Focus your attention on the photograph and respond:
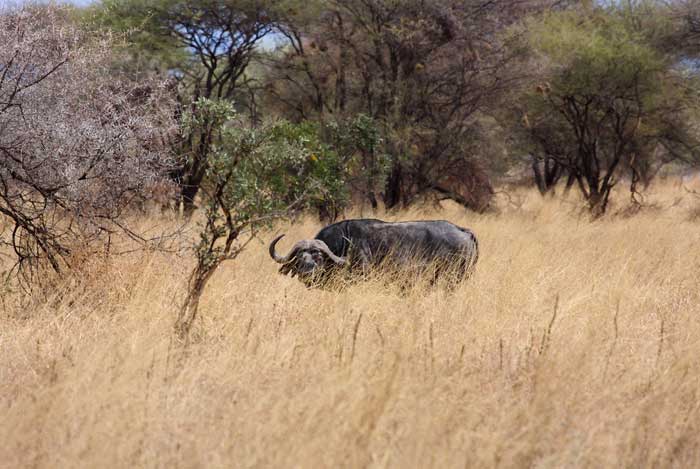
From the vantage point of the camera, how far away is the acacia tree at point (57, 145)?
5.57 metres

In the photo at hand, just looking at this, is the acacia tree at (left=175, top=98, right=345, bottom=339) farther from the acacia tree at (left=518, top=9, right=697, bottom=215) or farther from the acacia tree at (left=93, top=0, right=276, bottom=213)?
the acacia tree at (left=518, top=9, right=697, bottom=215)

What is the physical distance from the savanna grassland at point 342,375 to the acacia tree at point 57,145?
470 millimetres

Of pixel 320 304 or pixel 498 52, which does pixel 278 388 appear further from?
pixel 498 52

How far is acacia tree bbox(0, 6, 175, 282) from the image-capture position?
5.57 m

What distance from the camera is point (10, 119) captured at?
5.52 m

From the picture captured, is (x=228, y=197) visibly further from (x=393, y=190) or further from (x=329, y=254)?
(x=393, y=190)

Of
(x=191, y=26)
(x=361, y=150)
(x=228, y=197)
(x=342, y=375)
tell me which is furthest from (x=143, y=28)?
(x=342, y=375)

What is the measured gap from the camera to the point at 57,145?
5715 mm

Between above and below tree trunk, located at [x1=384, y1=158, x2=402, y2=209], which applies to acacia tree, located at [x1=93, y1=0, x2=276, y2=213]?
above

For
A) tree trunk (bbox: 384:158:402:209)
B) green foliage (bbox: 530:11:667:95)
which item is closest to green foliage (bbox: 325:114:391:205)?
tree trunk (bbox: 384:158:402:209)

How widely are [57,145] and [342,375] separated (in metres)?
3.23

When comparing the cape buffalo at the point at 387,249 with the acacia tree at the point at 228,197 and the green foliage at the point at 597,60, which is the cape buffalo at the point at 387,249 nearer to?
the acacia tree at the point at 228,197

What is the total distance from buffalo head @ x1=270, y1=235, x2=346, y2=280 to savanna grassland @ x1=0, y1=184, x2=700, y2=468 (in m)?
0.13

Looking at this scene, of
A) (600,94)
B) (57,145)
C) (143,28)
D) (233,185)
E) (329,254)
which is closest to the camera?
(57,145)
